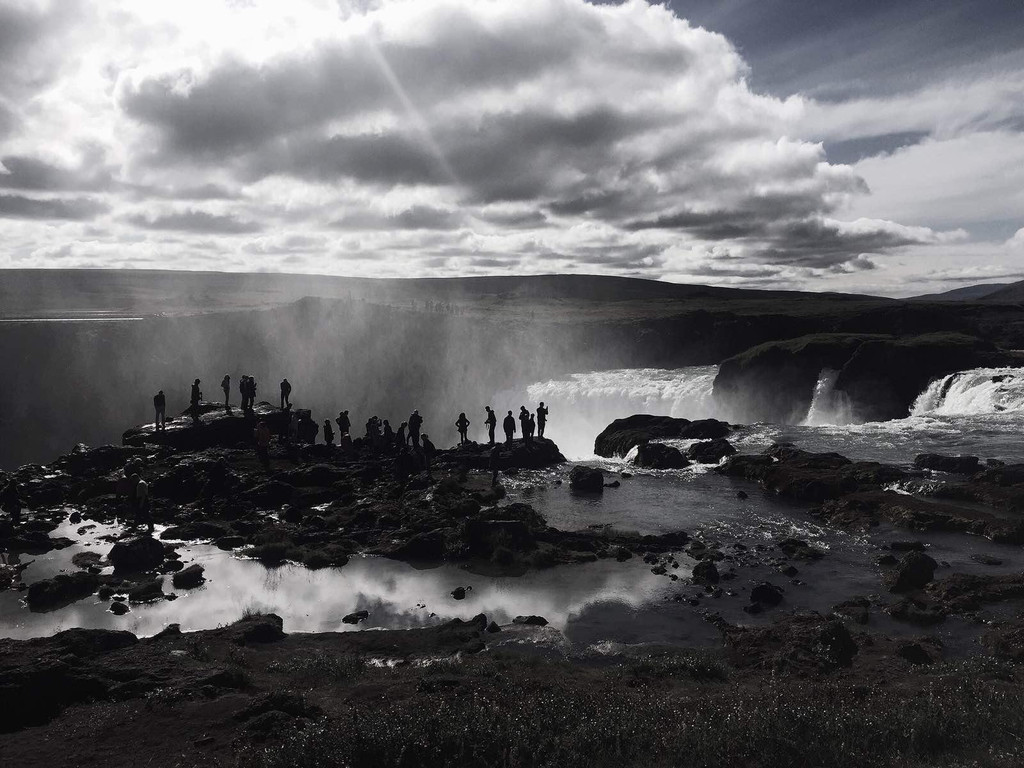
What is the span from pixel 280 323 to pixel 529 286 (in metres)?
119

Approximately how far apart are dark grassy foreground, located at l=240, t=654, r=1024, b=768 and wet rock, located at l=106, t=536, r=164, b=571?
12192mm

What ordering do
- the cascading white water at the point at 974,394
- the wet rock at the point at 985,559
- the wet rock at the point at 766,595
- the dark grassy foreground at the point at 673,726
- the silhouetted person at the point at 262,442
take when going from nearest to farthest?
1. the dark grassy foreground at the point at 673,726
2. the wet rock at the point at 766,595
3. the wet rock at the point at 985,559
4. the silhouetted person at the point at 262,442
5. the cascading white water at the point at 974,394

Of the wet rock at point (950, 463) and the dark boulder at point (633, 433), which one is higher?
the wet rock at point (950, 463)

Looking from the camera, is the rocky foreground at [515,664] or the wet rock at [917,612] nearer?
the rocky foreground at [515,664]

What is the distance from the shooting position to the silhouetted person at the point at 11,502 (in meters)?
24.1

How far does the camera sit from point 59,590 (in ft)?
56.3

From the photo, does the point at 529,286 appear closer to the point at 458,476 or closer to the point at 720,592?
the point at 458,476

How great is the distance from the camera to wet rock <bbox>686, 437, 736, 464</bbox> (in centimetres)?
3307

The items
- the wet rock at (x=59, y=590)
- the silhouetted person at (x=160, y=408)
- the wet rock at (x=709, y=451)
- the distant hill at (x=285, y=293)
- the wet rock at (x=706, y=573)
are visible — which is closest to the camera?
the wet rock at (x=59, y=590)

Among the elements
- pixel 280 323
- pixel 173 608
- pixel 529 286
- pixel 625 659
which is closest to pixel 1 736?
pixel 173 608

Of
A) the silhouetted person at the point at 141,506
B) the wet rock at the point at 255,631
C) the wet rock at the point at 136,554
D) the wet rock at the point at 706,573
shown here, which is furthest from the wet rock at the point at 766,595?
the silhouetted person at the point at 141,506

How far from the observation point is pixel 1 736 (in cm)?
955

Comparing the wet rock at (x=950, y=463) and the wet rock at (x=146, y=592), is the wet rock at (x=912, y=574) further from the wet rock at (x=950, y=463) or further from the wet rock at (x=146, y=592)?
the wet rock at (x=146, y=592)

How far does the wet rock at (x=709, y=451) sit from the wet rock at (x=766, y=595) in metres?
17.2
